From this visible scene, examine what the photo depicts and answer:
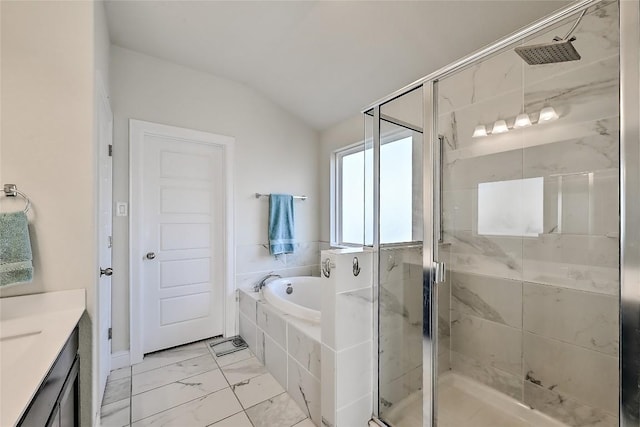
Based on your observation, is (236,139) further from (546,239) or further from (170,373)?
(546,239)

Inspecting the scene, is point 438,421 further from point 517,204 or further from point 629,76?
point 629,76

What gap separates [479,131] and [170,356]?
120 inches

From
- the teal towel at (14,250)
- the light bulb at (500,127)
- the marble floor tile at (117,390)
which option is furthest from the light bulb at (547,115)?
the marble floor tile at (117,390)

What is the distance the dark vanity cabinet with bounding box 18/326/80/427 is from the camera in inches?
27.3

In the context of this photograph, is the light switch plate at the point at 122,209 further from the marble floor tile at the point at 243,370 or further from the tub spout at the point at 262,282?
the marble floor tile at the point at 243,370

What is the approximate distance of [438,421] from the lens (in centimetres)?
146

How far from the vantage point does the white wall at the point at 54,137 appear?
3.92 feet

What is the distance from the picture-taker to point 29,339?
1.00m

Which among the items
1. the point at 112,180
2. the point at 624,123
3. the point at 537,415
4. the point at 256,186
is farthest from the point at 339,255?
the point at 112,180

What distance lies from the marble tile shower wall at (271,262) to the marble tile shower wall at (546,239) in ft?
5.75

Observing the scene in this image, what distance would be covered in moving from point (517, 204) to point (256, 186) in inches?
89.4

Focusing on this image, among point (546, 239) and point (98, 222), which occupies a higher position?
point (98, 222)

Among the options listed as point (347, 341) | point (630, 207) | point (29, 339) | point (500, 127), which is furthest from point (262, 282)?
point (630, 207)

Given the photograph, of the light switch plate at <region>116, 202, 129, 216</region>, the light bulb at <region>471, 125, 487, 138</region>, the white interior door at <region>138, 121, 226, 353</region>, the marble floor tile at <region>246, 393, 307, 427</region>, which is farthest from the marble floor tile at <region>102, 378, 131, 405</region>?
the light bulb at <region>471, 125, 487, 138</region>
